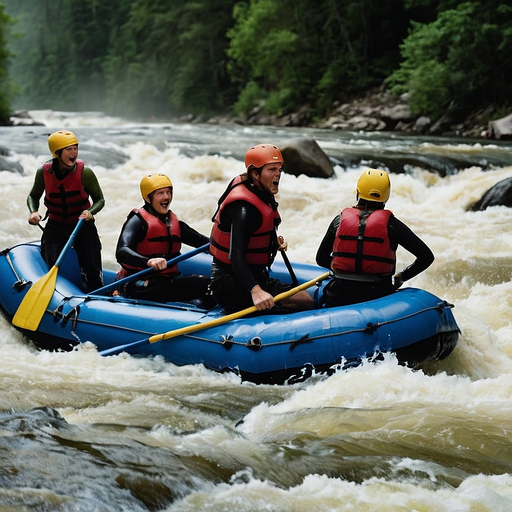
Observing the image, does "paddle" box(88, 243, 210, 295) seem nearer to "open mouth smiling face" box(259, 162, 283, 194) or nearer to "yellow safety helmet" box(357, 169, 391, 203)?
"open mouth smiling face" box(259, 162, 283, 194)

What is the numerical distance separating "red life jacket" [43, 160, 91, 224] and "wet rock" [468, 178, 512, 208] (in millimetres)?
5709

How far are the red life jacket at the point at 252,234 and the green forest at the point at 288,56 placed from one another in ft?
48.6

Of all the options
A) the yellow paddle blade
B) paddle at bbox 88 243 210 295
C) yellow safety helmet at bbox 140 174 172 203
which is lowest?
the yellow paddle blade

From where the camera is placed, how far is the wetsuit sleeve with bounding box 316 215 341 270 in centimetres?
409

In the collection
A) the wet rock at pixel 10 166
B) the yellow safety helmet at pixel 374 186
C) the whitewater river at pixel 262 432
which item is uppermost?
the yellow safety helmet at pixel 374 186

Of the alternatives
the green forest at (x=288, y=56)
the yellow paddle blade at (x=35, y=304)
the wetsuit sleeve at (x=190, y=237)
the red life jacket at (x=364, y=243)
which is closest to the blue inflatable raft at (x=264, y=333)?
the yellow paddle blade at (x=35, y=304)

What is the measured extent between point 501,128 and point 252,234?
13.0m

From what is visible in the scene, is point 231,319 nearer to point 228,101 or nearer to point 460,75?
point 460,75

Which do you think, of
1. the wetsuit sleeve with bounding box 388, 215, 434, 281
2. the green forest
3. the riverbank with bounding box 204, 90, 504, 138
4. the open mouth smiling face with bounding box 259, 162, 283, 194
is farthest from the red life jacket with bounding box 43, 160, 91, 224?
the green forest

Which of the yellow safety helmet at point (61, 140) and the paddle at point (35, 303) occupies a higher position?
the yellow safety helmet at point (61, 140)

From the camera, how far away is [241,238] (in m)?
3.89

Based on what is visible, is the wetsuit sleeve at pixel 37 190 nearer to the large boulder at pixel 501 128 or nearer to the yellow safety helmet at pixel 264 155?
the yellow safety helmet at pixel 264 155

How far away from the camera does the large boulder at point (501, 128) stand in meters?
15.5

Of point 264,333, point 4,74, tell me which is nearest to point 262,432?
point 264,333
